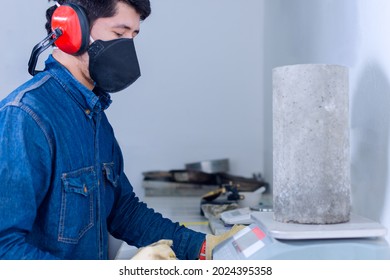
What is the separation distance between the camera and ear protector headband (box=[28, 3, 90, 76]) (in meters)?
1.17

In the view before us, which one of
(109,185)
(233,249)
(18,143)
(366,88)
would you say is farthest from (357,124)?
(18,143)

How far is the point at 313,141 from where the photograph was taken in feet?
3.17

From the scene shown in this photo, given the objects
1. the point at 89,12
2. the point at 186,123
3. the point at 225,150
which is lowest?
the point at 225,150

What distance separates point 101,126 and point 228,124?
5.21ft

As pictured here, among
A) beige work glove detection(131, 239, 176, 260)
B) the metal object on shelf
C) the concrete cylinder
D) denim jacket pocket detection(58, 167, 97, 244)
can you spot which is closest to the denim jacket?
denim jacket pocket detection(58, 167, 97, 244)

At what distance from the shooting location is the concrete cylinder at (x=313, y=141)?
0.96 m

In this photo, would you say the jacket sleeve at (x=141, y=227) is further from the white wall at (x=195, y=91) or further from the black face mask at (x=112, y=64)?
the white wall at (x=195, y=91)

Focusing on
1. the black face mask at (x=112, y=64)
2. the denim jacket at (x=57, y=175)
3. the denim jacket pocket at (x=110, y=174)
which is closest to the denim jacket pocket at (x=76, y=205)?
the denim jacket at (x=57, y=175)

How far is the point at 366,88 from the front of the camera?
1.20m

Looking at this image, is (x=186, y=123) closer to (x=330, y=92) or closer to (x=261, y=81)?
(x=261, y=81)

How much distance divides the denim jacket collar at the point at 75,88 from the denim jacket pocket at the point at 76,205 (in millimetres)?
172

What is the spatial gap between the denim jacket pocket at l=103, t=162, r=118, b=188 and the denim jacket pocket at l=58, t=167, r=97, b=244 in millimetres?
115

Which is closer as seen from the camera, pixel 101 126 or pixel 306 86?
pixel 306 86

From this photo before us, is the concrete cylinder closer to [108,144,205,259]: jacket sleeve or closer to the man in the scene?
the man
